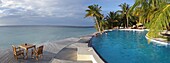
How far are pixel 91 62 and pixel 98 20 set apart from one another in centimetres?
2790

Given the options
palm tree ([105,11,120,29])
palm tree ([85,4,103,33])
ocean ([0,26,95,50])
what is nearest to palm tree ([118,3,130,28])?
palm tree ([105,11,120,29])

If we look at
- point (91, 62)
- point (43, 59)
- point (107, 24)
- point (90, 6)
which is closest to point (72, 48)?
point (43, 59)

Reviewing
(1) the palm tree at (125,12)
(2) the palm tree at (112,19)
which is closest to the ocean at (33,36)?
(2) the palm tree at (112,19)

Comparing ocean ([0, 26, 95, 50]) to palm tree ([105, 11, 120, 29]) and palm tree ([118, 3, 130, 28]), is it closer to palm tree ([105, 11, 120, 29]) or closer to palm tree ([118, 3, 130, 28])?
palm tree ([105, 11, 120, 29])

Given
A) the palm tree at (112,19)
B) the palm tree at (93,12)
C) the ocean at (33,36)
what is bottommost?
the ocean at (33,36)

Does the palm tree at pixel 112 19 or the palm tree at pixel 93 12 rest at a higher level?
the palm tree at pixel 93 12

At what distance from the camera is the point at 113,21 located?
132ft

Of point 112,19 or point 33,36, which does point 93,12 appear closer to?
point 112,19

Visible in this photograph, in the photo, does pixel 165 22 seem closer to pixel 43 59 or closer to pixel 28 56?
pixel 43 59

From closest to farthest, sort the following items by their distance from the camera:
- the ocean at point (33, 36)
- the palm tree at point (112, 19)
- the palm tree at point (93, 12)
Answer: the ocean at point (33, 36), the palm tree at point (93, 12), the palm tree at point (112, 19)

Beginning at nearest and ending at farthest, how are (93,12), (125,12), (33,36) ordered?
(93,12)
(33,36)
(125,12)

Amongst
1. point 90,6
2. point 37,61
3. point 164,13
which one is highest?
point 90,6

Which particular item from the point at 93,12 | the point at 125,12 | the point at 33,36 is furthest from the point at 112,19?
the point at 33,36

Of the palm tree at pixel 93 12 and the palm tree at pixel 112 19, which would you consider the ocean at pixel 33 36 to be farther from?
the palm tree at pixel 112 19
